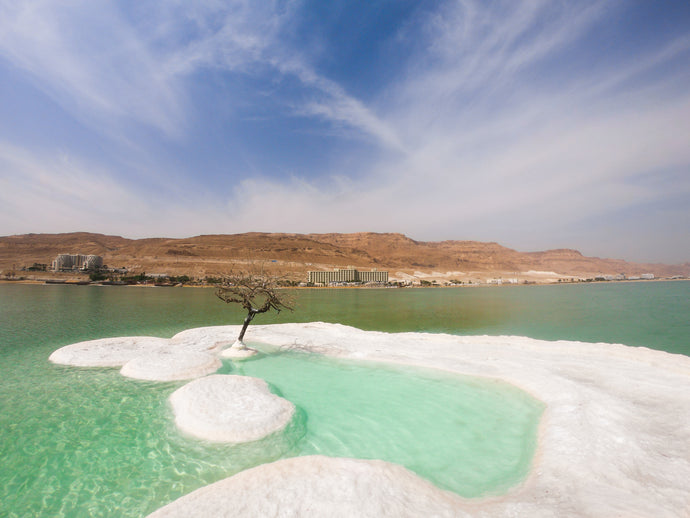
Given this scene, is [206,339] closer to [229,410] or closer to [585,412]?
[229,410]

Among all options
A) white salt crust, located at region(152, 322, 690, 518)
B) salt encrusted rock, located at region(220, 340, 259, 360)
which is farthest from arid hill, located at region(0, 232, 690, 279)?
white salt crust, located at region(152, 322, 690, 518)

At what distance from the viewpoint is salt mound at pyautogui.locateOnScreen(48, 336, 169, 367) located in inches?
461

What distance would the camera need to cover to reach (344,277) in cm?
11088

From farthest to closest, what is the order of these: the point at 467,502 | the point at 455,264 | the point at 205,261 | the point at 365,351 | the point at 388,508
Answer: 1. the point at 455,264
2. the point at 205,261
3. the point at 365,351
4. the point at 467,502
5. the point at 388,508

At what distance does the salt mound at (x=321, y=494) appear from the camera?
12.9 feet

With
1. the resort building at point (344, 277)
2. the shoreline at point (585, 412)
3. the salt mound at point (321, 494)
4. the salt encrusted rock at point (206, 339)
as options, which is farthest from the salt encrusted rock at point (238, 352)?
the resort building at point (344, 277)

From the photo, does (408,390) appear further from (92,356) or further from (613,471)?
(92,356)

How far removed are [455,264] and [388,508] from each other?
192m

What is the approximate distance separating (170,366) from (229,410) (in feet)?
15.7

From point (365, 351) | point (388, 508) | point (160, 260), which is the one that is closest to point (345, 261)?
point (160, 260)

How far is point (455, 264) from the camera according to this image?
184m

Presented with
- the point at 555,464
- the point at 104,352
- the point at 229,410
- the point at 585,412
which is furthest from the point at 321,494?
the point at 104,352

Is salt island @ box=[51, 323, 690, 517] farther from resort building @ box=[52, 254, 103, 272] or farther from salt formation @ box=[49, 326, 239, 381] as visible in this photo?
resort building @ box=[52, 254, 103, 272]

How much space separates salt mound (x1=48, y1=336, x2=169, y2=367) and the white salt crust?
789 centimetres
